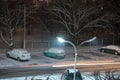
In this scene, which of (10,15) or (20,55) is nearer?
(20,55)

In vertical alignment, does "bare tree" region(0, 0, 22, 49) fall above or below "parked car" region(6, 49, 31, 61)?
above

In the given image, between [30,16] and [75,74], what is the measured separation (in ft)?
93.6

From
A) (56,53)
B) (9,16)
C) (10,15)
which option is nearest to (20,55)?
(56,53)

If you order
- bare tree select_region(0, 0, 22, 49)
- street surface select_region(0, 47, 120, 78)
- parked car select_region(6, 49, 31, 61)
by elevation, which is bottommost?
street surface select_region(0, 47, 120, 78)

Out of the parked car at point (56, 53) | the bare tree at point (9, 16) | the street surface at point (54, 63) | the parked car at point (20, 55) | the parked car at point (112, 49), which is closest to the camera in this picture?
the street surface at point (54, 63)

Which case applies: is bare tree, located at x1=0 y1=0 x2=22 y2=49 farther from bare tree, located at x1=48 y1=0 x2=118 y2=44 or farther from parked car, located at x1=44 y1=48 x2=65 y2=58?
bare tree, located at x1=48 y1=0 x2=118 y2=44

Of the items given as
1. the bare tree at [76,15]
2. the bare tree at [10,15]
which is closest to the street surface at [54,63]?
the bare tree at [10,15]

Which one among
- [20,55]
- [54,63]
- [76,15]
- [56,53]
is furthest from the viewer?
[76,15]

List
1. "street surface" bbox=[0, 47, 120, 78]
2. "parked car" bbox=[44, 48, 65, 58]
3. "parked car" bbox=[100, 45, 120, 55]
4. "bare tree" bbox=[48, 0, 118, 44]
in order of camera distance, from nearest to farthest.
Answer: "street surface" bbox=[0, 47, 120, 78], "parked car" bbox=[44, 48, 65, 58], "parked car" bbox=[100, 45, 120, 55], "bare tree" bbox=[48, 0, 118, 44]

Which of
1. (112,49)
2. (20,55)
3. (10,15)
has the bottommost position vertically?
(20,55)

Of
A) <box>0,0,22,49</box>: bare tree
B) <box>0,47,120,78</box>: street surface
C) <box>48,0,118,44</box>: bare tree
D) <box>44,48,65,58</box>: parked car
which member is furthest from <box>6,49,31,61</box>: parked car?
<box>48,0,118,44</box>: bare tree

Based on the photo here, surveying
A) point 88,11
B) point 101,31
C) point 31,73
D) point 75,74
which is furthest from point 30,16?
point 75,74

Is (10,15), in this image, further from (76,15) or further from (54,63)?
(54,63)

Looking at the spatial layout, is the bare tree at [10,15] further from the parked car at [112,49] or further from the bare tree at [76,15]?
the parked car at [112,49]
